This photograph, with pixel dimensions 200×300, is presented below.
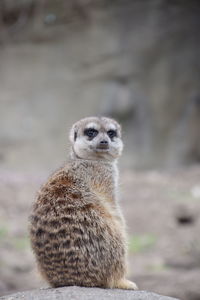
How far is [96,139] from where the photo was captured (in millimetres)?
4816

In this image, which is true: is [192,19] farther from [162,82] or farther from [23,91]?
[23,91]

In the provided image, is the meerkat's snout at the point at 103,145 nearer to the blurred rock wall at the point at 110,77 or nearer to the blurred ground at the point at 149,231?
the blurred ground at the point at 149,231

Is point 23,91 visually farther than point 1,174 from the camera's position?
Yes

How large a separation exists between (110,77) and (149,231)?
4703 millimetres

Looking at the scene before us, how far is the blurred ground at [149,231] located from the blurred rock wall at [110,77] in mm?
999

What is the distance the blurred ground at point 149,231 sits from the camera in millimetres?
7762

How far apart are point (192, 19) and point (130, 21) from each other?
1.23 m

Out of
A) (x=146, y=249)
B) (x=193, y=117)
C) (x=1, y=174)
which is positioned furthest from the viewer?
(x=193, y=117)

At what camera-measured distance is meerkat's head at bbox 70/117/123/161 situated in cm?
476

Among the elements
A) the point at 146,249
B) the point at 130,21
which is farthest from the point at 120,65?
the point at 146,249

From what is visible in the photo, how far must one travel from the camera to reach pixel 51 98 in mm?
13641

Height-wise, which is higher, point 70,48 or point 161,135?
point 70,48

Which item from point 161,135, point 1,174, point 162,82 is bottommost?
point 1,174

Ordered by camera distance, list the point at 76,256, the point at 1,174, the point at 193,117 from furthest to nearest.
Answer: the point at 193,117 < the point at 1,174 < the point at 76,256
